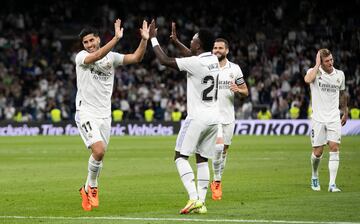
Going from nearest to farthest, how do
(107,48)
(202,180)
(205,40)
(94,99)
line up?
(205,40) → (107,48) → (202,180) → (94,99)

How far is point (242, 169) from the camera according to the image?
899 inches

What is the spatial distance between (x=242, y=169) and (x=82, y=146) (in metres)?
12.5

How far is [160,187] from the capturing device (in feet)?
58.0

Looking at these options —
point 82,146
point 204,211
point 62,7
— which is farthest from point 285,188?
point 62,7

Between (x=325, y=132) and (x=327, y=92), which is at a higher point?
(x=327, y=92)

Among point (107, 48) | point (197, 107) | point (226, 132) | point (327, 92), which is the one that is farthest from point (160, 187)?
point (107, 48)

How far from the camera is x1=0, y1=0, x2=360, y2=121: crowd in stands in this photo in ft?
149

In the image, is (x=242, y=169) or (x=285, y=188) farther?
(x=242, y=169)

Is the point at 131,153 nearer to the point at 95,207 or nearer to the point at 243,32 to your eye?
the point at 95,207

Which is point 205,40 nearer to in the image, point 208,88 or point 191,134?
point 208,88

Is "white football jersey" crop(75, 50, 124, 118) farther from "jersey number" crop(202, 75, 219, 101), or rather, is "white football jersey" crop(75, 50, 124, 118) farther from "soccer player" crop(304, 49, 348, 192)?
"soccer player" crop(304, 49, 348, 192)

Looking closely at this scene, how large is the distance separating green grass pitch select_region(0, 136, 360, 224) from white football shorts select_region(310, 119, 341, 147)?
3.05 ft

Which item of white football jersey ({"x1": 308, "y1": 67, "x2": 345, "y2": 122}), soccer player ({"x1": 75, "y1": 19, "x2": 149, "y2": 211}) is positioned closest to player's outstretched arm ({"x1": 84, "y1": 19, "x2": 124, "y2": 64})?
soccer player ({"x1": 75, "y1": 19, "x2": 149, "y2": 211})

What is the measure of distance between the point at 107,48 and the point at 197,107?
1.57 metres
